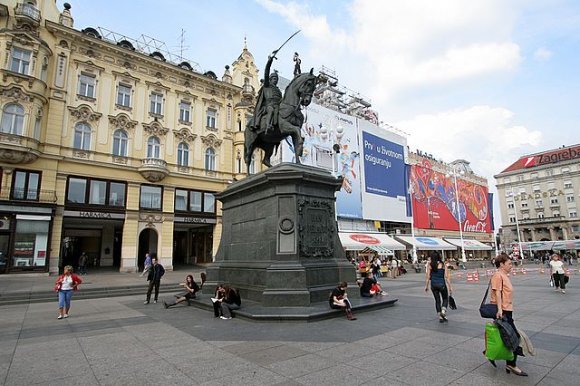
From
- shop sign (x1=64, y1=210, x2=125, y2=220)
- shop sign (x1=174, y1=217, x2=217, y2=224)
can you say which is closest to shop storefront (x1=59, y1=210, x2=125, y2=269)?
shop sign (x1=64, y1=210, x2=125, y2=220)

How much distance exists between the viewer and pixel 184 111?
3200cm

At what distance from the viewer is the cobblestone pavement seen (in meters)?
4.09

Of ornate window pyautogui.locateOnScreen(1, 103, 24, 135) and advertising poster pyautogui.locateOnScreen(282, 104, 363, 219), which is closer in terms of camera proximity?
ornate window pyautogui.locateOnScreen(1, 103, 24, 135)

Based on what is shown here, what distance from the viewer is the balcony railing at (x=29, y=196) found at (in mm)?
21547

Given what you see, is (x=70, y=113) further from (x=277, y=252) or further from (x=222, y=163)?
(x=277, y=252)

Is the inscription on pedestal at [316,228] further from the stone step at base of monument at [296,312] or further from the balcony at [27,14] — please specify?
the balcony at [27,14]

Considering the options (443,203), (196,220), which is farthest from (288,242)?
(443,203)

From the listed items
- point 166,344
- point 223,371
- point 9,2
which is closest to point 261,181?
point 166,344

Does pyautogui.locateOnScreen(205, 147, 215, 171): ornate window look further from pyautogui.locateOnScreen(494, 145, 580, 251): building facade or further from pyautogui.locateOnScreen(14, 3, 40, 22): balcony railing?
pyautogui.locateOnScreen(494, 145, 580, 251): building facade

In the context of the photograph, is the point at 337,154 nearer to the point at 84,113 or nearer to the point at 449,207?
the point at 84,113

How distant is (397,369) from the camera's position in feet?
14.1

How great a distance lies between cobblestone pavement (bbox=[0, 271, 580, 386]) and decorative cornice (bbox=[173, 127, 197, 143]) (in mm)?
24101

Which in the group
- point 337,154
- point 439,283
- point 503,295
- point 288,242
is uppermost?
point 337,154

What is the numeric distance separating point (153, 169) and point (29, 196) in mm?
8411
